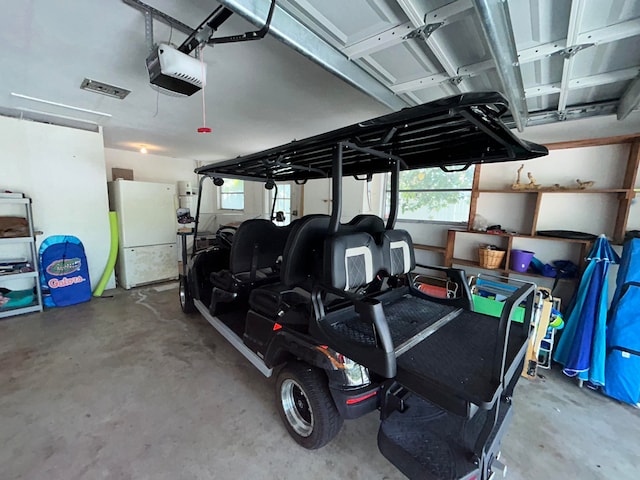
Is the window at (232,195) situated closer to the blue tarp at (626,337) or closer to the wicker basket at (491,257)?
the wicker basket at (491,257)

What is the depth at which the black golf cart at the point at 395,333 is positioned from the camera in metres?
1.11

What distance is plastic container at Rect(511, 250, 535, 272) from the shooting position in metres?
2.92

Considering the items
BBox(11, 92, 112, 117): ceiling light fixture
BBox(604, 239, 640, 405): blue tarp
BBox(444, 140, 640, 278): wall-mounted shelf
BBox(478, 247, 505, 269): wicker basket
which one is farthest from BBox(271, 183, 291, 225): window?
BBox(604, 239, 640, 405): blue tarp

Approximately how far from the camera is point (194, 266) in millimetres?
3217

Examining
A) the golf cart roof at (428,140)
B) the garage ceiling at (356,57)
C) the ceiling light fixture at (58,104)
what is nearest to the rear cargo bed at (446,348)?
the golf cart roof at (428,140)

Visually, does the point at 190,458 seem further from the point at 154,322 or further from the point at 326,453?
the point at 154,322

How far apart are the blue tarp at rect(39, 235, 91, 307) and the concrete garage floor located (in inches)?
40.0

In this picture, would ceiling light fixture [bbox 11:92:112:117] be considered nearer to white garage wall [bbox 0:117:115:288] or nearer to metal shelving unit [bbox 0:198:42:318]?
white garage wall [bbox 0:117:115:288]

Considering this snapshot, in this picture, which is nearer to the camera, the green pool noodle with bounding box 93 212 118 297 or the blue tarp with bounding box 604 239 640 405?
the blue tarp with bounding box 604 239 640 405

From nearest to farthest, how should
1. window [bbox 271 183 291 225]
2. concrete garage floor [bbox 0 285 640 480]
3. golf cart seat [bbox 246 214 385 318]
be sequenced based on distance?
1. concrete garage floor [bbox 0 285 640 480]
2. golf cart seat [bbox 246 214 385 318]
3. window [bbox 271 183 291 225]

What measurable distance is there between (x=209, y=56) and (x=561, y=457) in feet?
12.1

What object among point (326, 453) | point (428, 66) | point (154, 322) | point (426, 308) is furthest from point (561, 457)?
point (154, 322)

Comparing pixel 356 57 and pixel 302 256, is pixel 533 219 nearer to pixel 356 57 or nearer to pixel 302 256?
pixel 356 57

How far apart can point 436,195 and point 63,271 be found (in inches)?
216
